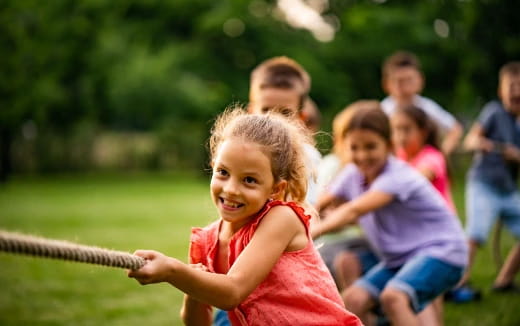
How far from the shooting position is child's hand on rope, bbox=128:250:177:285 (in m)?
1.83

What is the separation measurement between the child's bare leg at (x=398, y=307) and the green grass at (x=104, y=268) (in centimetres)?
159

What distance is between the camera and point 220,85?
2891 centimetres

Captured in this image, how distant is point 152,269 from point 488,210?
506cm

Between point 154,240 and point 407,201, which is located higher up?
point 407,201

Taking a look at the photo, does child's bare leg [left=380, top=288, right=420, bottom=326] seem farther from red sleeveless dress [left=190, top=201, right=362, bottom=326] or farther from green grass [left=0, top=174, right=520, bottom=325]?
green grass [left=0, top=174, right=520, bottom=325]

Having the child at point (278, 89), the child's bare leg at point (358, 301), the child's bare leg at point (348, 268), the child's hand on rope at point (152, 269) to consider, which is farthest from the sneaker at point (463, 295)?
the child's hand on rope at point (152, 269)

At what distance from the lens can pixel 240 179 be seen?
91.0 inches

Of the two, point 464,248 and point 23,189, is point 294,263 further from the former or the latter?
point 23,189

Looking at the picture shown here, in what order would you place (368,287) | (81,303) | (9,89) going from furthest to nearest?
(9,89) < (81,303) < (368,287)

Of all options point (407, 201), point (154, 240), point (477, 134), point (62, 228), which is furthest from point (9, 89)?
point (407, 201)

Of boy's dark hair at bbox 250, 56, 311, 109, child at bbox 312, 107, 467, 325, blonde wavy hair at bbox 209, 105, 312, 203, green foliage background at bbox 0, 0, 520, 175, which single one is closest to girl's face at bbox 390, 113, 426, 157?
boy's dark hair at bbox 250, 56, 311, 109

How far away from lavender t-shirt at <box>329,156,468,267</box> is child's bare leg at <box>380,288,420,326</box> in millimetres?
360

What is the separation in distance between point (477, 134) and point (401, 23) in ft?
73.9

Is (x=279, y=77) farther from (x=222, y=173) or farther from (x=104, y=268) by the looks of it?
(x=104, y=268)
